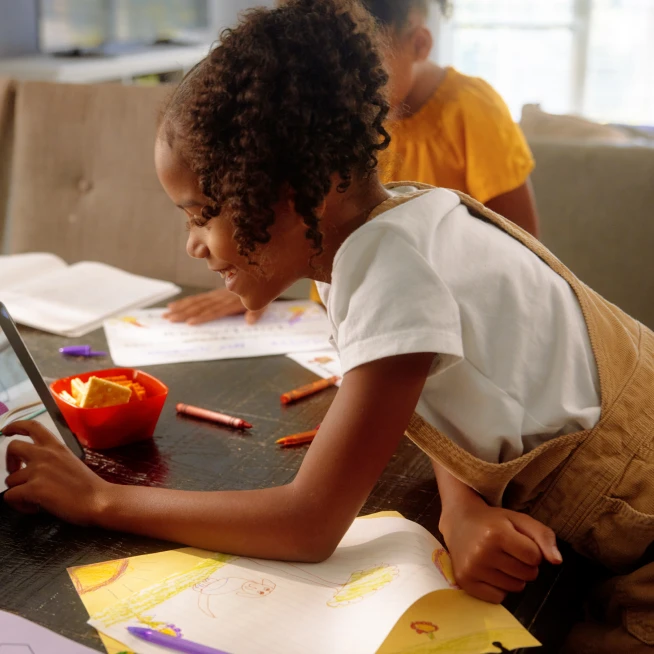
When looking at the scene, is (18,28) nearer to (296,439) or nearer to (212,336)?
(212,336)

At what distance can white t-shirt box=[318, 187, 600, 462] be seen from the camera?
0.73 m

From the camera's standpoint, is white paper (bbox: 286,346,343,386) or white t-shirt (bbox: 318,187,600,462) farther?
white paper (bbox: 286,346,343,386)

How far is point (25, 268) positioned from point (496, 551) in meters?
1.23

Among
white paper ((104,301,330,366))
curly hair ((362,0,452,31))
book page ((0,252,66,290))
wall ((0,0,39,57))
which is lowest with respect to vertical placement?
book page ((0,252,66,290))

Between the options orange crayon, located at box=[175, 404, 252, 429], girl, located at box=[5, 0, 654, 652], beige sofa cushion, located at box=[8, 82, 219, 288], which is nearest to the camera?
girl, located at box=[5, 0, 654, 652]

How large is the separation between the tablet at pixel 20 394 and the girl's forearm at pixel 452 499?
0.39 meters

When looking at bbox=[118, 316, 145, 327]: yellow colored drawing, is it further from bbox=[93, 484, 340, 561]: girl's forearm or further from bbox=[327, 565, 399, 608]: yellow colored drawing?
bbox=[327, 565, 399, 608]: yellow colored drawing

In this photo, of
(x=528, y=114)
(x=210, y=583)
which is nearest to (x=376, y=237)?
(x=210, y=583)

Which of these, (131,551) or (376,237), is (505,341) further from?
(131,551)

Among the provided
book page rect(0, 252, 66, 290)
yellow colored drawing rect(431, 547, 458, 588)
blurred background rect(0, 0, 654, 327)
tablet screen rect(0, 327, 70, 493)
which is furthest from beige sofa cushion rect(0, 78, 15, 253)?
yellow colored drawing rect(431, 547, 458, 588)

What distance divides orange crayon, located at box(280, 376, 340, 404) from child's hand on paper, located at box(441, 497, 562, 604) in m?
0.35

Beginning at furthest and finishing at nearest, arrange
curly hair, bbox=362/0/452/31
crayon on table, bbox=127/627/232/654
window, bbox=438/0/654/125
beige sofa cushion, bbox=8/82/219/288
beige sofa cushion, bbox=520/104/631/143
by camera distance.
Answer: window, bbox=438/0/654/125 < beige sofa cushion, bbox=520/104/631/143 < beige sofa cushion, bbox=8/82/219/288 < curly hair, bbox=362/0/452/31 < crayon on table, bbox=127/627/232/654

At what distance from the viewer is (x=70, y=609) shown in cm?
68

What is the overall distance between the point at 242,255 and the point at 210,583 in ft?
1.00
